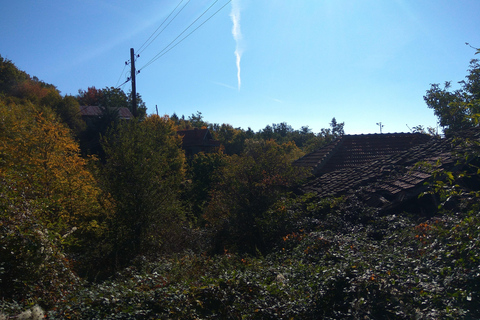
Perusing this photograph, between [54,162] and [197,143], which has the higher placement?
[197,143]

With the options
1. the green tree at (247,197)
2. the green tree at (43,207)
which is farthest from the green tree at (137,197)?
the green tree at (247,197)

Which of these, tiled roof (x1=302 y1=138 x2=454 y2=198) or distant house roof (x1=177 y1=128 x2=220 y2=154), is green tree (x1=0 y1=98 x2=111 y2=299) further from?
distant house roof (x1=177 y1=128 x2=220 y2=154)

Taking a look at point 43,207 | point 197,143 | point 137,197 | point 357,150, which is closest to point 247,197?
point 137,197

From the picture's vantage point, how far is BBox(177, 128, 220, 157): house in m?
53.0

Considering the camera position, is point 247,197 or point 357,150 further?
point 357,150

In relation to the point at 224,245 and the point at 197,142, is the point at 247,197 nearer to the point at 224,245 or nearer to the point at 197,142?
the point at 224,245

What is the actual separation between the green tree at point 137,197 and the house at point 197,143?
40.6 meters

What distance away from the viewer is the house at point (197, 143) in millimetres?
52953

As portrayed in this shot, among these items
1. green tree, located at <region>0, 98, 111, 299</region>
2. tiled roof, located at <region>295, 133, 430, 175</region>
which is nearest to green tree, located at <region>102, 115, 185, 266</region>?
green tree, located at <region>0, 98, 111, 299</region>

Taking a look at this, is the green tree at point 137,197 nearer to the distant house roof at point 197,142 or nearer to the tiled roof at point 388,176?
the tiled roof at point 388,176

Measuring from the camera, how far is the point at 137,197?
11.5 m

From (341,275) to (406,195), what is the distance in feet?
16.3

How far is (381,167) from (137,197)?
29.6 ft

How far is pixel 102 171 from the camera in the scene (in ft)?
39.5
